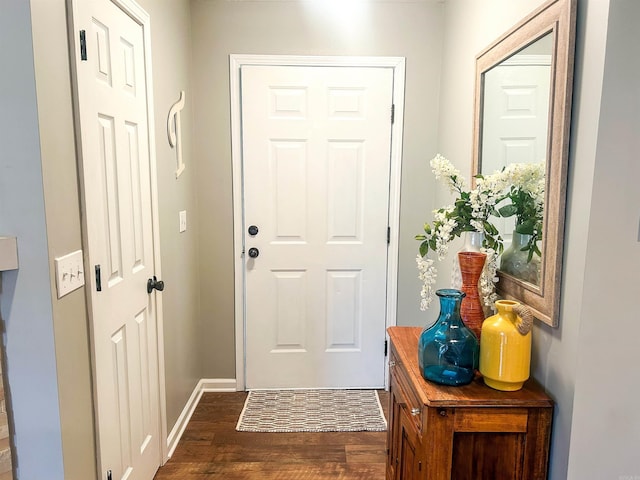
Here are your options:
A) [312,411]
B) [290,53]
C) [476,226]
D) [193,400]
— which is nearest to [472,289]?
[476,226]

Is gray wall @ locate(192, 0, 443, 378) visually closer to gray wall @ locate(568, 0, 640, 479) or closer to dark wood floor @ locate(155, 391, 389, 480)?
dark wood floor @ locate(155, 391, 389, 480)

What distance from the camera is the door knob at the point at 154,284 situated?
1853 mm

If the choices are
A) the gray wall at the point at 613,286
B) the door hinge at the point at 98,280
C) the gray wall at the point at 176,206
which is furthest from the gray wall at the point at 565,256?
the gray wall at the point at 176,206

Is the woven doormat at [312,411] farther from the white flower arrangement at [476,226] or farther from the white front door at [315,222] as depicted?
the white flower arrangement at [476,226]

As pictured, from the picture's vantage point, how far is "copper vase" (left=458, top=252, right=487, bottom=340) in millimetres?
1380

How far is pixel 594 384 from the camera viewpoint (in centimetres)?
110

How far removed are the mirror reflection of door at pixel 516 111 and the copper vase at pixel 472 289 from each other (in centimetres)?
18

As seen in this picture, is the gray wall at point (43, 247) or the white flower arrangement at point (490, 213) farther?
the white flower arrangement at point (490, 213)

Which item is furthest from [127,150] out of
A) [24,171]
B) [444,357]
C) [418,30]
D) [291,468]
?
[418,30]

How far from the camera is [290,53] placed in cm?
250

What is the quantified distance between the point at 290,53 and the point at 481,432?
219 centimetres

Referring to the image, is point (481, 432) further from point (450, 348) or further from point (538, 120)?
point (538, 120)

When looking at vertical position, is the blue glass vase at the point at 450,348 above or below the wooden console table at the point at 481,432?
above

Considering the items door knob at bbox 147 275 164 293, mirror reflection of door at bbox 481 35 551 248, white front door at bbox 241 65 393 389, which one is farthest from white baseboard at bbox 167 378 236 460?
mirror reflection of door at bbox 481 35 551 248
